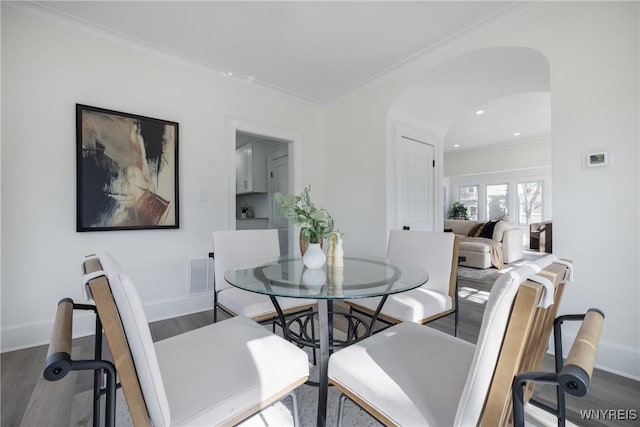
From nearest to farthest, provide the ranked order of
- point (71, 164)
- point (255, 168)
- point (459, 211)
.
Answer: point (71, 164) < point (255, 168) < point (459, 211)

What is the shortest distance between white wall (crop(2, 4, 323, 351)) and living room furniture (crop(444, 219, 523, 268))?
13.6ft

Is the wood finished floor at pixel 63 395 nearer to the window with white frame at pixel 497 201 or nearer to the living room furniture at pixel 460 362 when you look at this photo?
the living room furniture at pixel 460 362

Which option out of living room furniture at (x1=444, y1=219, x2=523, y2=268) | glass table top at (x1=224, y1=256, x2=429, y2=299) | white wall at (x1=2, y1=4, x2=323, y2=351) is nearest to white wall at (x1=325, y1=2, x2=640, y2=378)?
glass table top at (x1=224, y1=256, x2=429, y2=299)

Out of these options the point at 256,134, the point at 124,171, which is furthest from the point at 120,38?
the point at 256,134

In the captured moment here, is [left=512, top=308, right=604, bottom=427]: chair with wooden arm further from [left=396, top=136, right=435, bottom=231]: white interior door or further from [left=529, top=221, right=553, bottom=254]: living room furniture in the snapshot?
[left=529, top=221, right=553, bottom=254]: living room furniture

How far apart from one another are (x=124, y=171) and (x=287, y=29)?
187cm

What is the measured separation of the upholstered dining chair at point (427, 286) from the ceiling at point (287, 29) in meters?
1.73

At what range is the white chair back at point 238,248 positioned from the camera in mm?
2020

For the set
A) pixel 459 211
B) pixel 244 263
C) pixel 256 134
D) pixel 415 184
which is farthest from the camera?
pixel 459 211

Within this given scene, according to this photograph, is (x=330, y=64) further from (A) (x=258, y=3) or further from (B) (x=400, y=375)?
(B) (x=400, y=375)

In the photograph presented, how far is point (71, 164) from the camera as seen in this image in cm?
228

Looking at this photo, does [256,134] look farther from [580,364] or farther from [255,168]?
[580,364]

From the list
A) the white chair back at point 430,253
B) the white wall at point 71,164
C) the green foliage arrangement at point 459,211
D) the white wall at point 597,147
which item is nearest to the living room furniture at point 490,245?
the green foliage arrangement at point 459,211

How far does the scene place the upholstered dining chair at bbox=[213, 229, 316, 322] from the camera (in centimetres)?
175
